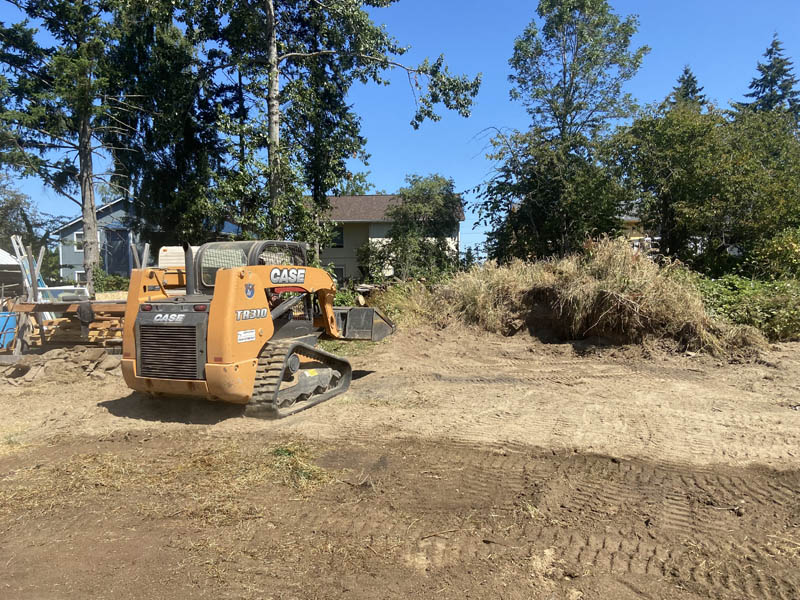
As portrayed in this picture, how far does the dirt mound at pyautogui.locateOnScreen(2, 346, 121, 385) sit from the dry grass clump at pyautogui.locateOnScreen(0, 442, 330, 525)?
3794 mm

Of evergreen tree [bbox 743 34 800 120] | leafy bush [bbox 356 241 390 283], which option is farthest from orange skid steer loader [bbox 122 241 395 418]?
evergreen tree [bbox 743 34 800 120]

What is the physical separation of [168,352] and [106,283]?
927 inches

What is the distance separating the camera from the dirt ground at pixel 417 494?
3.14 m

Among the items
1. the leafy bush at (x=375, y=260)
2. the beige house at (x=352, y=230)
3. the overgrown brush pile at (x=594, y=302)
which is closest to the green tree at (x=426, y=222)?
the leafy bush at (x=375, y=260)

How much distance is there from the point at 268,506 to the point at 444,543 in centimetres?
140

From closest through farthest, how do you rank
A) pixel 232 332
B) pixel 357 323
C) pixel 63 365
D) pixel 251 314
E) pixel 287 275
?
pixel 232 332, pixel 251 314, pixel 287 275, pixel 357 323, pixel 63 365

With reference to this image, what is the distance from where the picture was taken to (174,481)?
15.0 feet

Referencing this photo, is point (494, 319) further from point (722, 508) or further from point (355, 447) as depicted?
point (722, 508)

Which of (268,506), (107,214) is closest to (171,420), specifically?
(268,506)

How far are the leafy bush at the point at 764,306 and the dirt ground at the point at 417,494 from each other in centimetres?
190

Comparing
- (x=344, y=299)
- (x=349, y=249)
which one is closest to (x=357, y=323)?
(x=344, y=299)

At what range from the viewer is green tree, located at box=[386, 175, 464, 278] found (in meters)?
23.3

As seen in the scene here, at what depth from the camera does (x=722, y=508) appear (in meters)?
3.92

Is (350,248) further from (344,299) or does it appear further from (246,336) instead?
(246,336)
